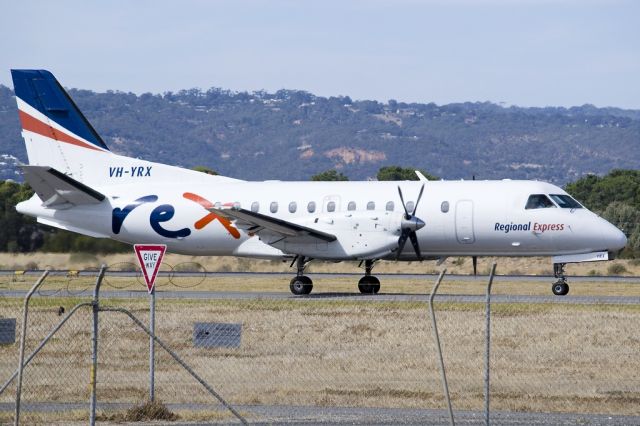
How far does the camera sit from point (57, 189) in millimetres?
37250

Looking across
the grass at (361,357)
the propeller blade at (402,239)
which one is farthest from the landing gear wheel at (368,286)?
the grass at (361,357)

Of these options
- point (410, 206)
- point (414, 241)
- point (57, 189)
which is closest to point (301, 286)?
point (414, 241)

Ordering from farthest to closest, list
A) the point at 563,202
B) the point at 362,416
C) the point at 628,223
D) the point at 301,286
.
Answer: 1. the point at 628,223
2. the point at 301,286
3. the point at 563,202
4. the point at 362,416

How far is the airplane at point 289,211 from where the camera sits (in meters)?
34.2

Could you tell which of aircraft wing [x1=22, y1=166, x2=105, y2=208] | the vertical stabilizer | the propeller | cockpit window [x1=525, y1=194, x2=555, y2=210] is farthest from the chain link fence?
the vertical stabilizer

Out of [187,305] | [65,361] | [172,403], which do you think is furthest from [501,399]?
[187,305]

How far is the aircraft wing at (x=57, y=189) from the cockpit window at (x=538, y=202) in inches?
536

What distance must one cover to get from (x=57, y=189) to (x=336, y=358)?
16.2 meters

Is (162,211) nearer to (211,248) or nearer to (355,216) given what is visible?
(211,248)

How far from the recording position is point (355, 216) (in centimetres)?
3494

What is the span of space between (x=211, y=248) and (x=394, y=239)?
6593 millimetres

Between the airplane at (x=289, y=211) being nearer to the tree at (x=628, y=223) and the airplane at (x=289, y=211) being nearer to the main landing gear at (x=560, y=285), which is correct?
the main landing gear at (x=560, y=285)

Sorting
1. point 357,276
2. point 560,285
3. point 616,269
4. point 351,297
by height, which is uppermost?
point 560,285

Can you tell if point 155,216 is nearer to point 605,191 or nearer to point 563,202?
point 563,202
